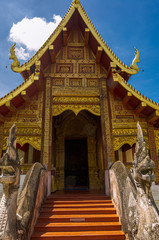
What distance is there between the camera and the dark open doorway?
10.6 metres

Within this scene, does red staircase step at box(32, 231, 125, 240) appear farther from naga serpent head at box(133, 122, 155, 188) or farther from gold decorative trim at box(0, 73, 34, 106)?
gold decorative trim at box(0, 73, 34, 106)

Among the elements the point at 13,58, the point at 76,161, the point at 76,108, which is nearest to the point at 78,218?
the point at 76,108

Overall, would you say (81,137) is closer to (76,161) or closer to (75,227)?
(76,161)

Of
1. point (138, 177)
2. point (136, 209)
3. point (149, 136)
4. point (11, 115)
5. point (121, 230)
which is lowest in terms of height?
point (121, 230)

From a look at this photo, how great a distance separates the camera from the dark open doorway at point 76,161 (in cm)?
1055

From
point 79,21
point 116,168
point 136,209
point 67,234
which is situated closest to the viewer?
point 136,209

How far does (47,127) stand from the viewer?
5586mm

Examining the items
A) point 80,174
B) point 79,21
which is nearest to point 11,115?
point 79,21

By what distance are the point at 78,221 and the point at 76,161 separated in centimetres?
705

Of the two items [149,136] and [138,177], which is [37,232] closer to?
[138,177]

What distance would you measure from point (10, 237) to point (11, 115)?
3.78 m

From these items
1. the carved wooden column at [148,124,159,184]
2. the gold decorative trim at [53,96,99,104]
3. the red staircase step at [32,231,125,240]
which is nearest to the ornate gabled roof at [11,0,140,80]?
the gold decorative trim at [53,96,99,104]

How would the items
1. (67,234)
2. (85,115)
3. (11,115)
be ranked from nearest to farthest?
(67,234), (11,115), (85,115)

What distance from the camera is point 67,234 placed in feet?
10.9
